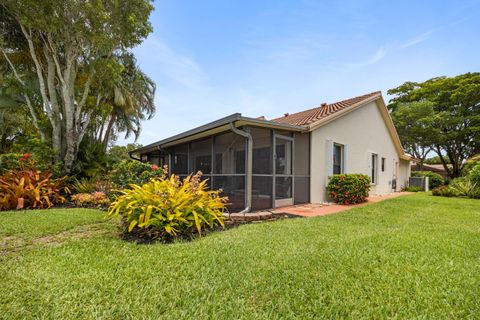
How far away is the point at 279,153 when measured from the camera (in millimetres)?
7570

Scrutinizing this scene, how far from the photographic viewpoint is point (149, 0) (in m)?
9.67

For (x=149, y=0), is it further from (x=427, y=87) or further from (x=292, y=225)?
(x=427, y=87)

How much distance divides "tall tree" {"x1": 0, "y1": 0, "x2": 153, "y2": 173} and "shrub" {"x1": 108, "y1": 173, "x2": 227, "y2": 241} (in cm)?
737

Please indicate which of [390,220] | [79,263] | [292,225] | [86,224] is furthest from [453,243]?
[86,224]

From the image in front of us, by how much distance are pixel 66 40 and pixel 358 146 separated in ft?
42.8

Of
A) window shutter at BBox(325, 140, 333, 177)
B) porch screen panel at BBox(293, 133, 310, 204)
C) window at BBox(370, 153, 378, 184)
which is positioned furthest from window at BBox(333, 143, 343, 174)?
window at BBox(370, 153, 378, 184)

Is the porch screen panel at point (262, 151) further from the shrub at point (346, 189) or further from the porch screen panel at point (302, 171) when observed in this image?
the shrub at point (346, 189)

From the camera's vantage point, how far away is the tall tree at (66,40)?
8.40 meters

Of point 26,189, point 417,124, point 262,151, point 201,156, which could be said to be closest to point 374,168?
point 262,151

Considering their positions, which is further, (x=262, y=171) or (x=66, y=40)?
(x=66, y=40)

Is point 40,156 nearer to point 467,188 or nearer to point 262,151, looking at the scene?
point 262,151

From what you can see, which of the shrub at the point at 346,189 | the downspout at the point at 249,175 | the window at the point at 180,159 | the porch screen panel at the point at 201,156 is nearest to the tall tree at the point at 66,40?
the window at the point at 180,159

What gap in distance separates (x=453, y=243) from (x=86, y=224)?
7006mm

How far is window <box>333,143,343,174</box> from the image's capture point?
974 cm
